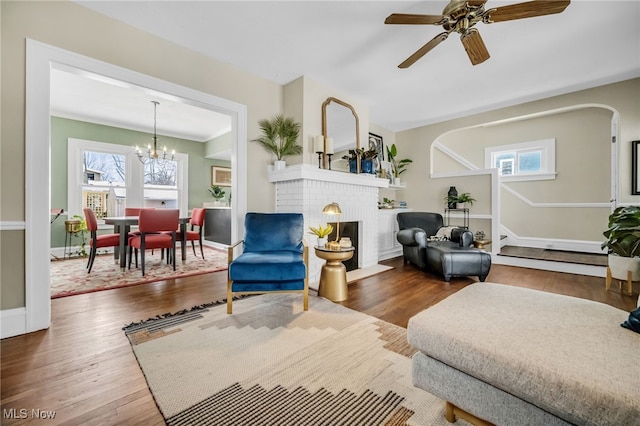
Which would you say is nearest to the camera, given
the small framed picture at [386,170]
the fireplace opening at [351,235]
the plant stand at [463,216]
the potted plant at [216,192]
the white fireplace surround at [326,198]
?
the white fireplace surround at [326,198]

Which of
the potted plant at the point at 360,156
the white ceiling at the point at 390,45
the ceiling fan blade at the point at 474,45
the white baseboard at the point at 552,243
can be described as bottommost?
the white baseboard at the point at 552,243

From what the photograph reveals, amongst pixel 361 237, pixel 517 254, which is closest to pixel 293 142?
pixel 361 237

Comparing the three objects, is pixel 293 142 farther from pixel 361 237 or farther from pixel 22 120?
pixel 22 120

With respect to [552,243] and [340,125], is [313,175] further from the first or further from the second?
[552,243]

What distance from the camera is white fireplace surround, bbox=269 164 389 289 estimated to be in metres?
3.39

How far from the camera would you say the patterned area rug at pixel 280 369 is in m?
1.25

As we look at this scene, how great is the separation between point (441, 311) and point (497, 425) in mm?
440

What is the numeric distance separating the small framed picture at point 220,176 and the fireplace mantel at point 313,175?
4.08 metres

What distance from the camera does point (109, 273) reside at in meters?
3.73

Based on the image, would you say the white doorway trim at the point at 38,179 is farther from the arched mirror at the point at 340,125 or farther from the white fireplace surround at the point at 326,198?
the arched mirror at the point at 340,125

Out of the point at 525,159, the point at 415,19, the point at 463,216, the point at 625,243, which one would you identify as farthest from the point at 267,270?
the point at 525,159

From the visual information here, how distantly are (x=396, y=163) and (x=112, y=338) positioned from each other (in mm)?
5599

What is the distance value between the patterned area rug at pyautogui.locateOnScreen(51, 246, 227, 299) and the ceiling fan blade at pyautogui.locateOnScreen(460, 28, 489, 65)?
13.5 ft

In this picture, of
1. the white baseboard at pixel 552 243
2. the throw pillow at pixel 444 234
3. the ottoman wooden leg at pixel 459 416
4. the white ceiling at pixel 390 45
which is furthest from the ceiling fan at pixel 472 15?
the white baseboard at pixel 552 243
